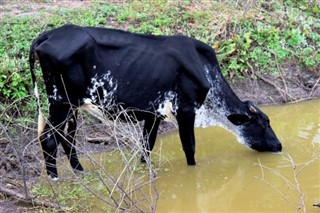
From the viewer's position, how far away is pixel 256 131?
24.9ft

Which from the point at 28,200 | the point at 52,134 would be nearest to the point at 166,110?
the point at 52,134

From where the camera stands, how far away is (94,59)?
6484 millimetres

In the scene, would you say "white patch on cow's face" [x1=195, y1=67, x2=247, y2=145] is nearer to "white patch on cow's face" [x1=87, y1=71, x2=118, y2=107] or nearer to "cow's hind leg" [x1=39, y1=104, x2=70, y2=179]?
"white patch on cow's face" [x1=87, y1=71, x2=118, y2=107]

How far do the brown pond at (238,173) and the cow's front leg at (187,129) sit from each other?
193 mm

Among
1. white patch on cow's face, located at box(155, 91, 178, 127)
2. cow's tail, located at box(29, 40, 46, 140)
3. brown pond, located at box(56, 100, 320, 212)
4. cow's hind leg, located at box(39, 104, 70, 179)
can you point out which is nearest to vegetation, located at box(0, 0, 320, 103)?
brown pond, located at box(56, 100, 320, 212)

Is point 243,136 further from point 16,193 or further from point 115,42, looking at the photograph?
point 16,193

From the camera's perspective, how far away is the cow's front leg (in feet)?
22.9

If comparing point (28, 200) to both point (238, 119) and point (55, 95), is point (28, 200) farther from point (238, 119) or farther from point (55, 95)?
point (238, 119)

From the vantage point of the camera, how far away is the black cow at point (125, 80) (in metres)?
6.35

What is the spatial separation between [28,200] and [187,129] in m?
2.14

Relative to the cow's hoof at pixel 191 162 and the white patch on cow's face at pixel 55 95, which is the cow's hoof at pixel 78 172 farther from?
the cow's hoof at pixel 191 162

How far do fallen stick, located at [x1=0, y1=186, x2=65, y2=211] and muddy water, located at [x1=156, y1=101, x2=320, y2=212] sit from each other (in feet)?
3.59

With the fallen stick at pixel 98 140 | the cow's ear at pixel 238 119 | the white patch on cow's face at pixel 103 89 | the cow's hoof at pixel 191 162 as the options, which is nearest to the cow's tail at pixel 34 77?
the white patch on cow's face at pixel 103 89

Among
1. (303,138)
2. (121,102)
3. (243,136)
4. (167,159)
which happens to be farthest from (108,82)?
(303,138)
